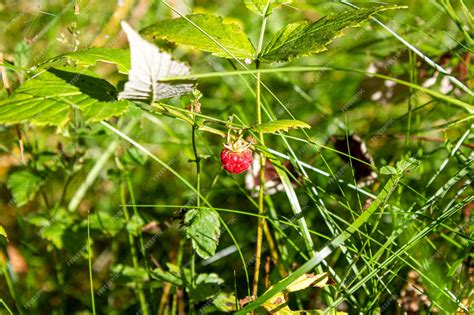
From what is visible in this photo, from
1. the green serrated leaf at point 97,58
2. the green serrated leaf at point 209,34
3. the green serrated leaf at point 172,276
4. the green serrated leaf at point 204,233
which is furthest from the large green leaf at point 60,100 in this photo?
the green serrated leaf at point 172,276

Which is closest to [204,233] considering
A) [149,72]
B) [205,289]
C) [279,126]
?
[205,289]

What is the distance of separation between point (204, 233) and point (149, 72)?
42 cm

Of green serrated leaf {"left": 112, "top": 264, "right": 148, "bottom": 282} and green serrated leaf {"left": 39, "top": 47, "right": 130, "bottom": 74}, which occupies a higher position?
green serrated leaf {"left": 39, "top": 47, "right": 130, "bottom": 74}

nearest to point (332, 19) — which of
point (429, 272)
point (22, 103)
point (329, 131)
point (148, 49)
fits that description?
point (148, 49)

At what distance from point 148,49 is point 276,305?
0.60 m

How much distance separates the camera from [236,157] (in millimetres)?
1234

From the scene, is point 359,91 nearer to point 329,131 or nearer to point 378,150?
point 329,131

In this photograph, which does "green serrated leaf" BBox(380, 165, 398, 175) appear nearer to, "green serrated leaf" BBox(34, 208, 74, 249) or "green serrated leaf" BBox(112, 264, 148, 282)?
"green serrated leaf" BBox(112, 264, 148, 282)

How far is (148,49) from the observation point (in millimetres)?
1014

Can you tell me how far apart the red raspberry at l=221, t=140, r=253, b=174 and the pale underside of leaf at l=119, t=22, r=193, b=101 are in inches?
6.6

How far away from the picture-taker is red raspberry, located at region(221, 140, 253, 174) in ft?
4.04

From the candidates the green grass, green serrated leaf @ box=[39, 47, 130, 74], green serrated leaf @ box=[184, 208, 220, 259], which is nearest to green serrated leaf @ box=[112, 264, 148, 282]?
the green grass

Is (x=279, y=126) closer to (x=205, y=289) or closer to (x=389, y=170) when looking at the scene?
(x=389, y=170)

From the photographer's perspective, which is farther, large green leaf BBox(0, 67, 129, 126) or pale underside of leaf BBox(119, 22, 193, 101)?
large green leaf BBox(0, 67, 129, 126)
